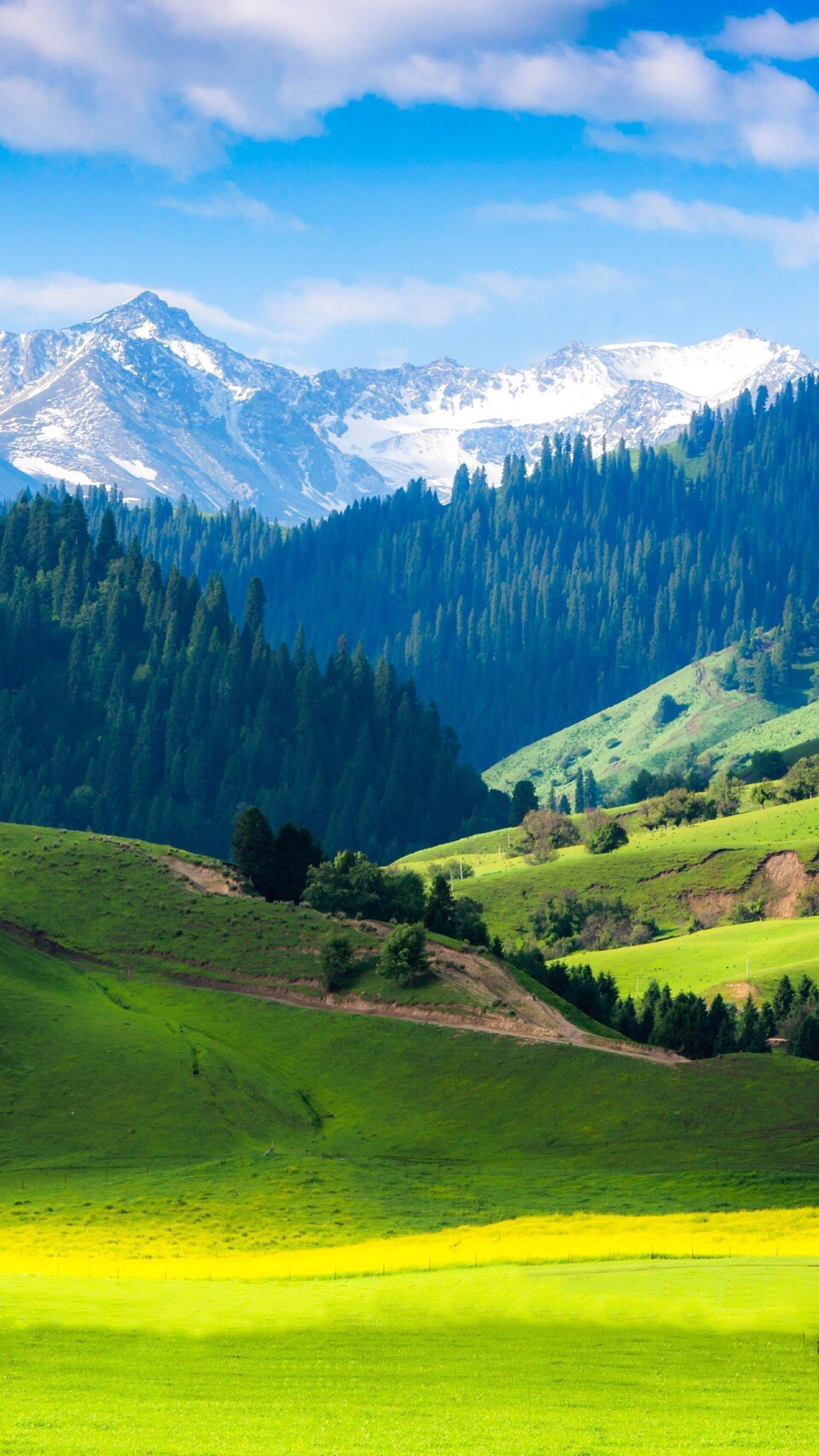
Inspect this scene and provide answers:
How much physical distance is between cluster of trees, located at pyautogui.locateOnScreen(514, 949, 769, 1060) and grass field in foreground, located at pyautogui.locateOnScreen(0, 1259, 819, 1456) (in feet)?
223

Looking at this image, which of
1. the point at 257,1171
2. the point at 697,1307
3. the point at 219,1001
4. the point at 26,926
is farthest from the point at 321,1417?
the point at 26,926

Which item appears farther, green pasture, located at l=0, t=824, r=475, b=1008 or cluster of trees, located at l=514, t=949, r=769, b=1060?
green pasture, located at l=0, t=824, r=475, b=1008

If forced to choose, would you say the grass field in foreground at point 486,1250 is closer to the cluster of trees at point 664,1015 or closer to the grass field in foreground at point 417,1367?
the grass field in foreground at point 417,1367

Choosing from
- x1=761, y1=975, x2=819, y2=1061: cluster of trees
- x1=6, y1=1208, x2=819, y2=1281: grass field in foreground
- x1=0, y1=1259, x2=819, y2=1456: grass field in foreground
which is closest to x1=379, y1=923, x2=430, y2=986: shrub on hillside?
x1=761, y1=975, x2=819, y2=1061: cluster of trees

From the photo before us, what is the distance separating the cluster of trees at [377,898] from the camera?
6107 inches

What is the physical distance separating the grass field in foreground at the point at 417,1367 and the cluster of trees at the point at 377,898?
315 feet

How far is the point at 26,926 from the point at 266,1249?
79.3m

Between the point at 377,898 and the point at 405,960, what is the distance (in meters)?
22.6

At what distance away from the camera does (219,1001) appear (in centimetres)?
13362

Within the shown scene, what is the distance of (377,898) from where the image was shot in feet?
509

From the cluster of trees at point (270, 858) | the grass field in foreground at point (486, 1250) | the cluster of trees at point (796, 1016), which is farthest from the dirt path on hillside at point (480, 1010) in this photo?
the grass field in foreground at point (486, 1250)

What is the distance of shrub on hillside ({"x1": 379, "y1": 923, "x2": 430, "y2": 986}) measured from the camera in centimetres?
13275

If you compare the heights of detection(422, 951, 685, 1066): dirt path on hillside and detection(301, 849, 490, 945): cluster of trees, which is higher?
detection(301, 849, 490, 945): cluster of trees

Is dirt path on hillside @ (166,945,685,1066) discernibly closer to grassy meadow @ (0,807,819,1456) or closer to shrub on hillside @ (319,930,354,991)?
shrub on hillside @ (319,930,354,991)
